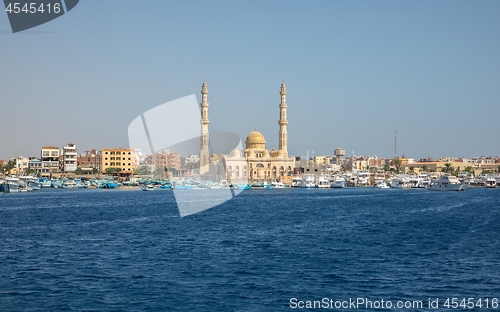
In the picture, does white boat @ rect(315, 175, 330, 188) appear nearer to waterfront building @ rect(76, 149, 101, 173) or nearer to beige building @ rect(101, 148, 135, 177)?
beige building @ rect(101, 148, 135, 177)

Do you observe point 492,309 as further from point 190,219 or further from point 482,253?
point 190,219

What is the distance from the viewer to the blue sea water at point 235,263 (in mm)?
15305

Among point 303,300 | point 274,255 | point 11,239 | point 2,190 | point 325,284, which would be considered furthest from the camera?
point 2,190

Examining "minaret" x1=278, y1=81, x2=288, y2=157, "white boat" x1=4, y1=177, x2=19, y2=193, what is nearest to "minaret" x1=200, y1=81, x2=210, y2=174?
"minaret" x1=278, y1=81, x2=288, y2=157

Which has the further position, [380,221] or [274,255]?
[380,221]

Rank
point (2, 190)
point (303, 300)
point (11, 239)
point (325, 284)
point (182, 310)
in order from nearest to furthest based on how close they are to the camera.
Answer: point (182, 310) → point (303, 300) → point (325, 284) → point (11, 239) → point (2, 190)

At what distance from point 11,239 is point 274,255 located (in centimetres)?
1186

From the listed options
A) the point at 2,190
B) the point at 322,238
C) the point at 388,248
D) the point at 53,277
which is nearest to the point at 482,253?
the point at 388,248

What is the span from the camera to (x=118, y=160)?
116 metres

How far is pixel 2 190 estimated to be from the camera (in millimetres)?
79062

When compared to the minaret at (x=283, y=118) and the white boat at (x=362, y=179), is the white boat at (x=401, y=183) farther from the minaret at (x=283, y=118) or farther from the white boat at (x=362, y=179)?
the minaret at (x=283, y=118)

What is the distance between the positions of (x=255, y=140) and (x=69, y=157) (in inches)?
1413

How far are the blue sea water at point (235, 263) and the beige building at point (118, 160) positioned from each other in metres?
83.2

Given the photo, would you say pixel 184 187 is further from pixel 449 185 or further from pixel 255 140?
pixel 449 185
